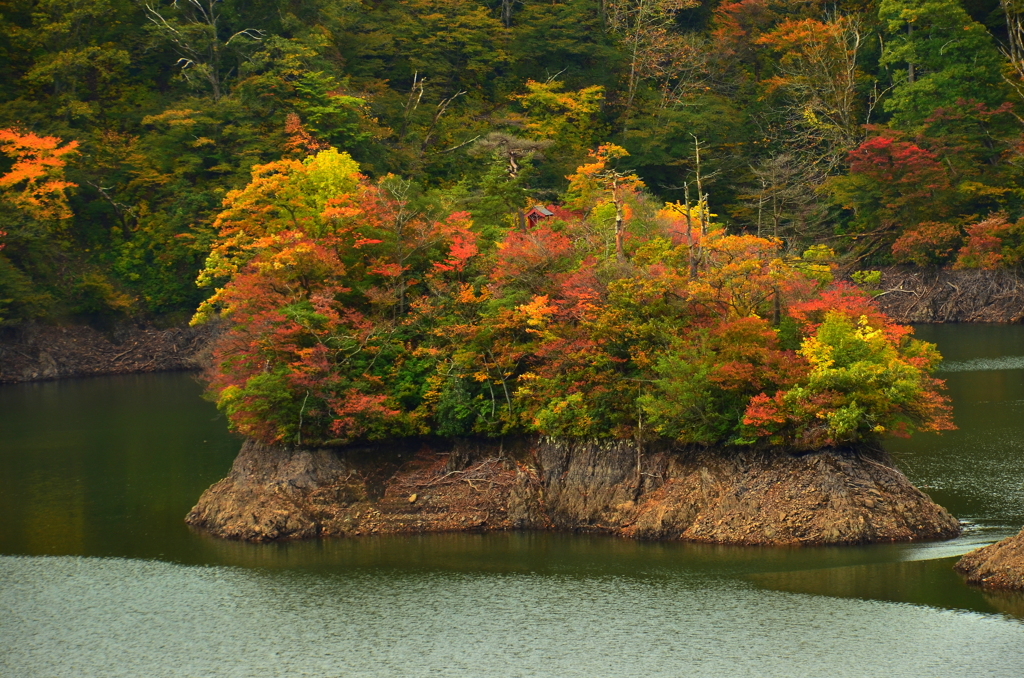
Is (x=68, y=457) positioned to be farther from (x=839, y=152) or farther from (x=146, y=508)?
(x=839, y=152)

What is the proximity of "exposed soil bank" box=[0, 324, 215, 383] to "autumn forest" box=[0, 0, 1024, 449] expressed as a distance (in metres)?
1.08

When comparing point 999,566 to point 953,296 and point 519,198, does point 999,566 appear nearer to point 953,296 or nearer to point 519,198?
point 519,198

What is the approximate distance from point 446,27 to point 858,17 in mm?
27124

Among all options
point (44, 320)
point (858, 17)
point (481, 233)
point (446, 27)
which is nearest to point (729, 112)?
point (858, 17)

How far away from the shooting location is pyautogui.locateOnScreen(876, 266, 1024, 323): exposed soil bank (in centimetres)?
6028

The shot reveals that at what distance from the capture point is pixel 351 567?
2694 centimetres

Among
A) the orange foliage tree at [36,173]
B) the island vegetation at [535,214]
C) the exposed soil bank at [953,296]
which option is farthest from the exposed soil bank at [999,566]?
the orange foliage tree at [36,173]

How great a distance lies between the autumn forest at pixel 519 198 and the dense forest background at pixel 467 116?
0.77ft

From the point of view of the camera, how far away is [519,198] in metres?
39.2

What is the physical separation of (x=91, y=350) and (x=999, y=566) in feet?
165

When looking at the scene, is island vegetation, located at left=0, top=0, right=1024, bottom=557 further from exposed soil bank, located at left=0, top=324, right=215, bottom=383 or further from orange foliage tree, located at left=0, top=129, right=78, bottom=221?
exposed soil bank, located at left=0, top=324, right=215, bottom=383

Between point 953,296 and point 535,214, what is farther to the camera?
point 953,296

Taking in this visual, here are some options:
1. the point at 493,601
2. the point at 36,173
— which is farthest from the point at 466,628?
the point at 36,173

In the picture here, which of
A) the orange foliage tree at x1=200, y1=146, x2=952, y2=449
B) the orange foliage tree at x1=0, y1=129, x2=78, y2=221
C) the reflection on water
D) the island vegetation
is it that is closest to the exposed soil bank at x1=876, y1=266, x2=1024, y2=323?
the island vegetation
